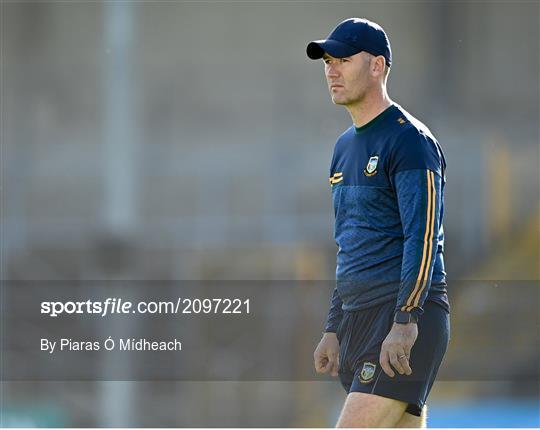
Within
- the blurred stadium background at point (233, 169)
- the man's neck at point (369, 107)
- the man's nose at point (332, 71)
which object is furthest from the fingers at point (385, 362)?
the blurred stadium background at point (233, 169)

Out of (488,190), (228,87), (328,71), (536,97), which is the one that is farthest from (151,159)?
(328,71)

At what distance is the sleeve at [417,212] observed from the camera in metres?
2.82

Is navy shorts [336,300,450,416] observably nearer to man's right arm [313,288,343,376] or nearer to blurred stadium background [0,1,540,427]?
man's right arm [313,288,343,376]

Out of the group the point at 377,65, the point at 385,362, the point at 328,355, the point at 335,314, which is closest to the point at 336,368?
the point at 328,355

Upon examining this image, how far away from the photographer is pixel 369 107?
307cm

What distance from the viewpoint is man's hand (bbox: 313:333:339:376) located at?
3166 mm

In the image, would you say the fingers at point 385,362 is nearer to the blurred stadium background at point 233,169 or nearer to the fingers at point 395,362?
the fingers at point 395,362

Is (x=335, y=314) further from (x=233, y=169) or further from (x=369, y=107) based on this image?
(x=233, y=169)

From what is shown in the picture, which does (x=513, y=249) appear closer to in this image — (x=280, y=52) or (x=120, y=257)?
(x=280, y=52)

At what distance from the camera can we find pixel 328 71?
10.2ft

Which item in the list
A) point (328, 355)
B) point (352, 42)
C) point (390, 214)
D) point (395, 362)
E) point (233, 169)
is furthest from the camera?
point (233, 169)

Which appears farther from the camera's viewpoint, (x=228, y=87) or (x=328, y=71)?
(x=228, y=87)

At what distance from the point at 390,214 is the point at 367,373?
1.42 ft

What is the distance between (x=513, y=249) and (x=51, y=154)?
3423 mm
